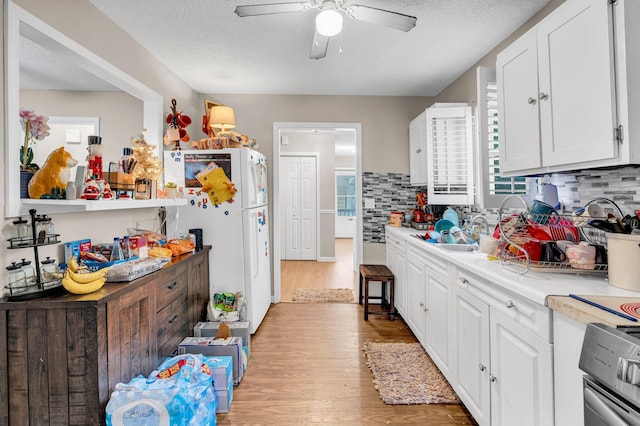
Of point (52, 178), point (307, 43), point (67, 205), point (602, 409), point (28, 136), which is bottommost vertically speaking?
point (602, 409)

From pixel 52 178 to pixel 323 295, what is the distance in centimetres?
315

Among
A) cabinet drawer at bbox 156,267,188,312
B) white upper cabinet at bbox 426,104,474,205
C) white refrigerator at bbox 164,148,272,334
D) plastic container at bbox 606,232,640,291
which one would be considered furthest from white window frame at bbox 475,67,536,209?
cabinet drawer at bbox 156,267,188,312

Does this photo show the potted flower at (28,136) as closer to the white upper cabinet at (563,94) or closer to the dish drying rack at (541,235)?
the dish drying rack at (541,235)

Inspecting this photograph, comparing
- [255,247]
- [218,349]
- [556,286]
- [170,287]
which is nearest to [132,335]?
[170,287]

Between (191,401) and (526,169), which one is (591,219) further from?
(191,401)

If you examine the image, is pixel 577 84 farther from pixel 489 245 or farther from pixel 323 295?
pixel 323 295

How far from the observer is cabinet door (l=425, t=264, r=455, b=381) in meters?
2.08

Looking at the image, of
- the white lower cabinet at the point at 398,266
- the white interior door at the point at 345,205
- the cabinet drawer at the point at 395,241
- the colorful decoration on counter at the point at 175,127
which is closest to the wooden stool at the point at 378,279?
the white lower cabinet at the point at 398,266

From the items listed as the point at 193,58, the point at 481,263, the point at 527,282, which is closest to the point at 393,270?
the point at 481,263

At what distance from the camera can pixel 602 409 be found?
0.87 metres

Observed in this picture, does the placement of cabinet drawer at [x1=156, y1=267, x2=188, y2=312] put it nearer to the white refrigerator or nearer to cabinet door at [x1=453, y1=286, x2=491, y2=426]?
the white refrigerator

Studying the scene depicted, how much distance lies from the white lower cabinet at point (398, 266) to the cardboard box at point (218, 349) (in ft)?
5.31

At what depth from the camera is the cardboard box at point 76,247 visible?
6.11 feet

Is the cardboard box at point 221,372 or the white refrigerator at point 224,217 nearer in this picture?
the cardboard box at point 221,372
